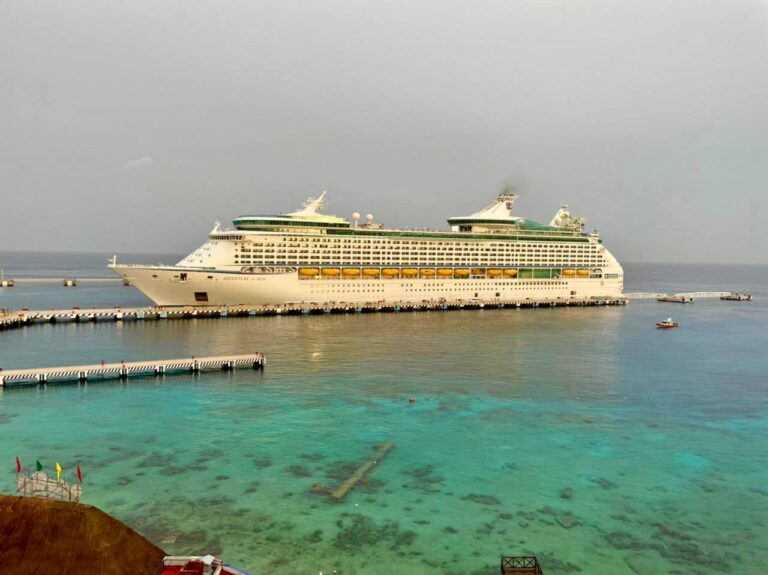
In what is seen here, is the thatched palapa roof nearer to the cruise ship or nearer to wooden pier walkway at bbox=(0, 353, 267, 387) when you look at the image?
wooden pier walkway at bbox=(0, 353, 267, 387)

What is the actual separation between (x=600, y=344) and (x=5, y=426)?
56460 mm

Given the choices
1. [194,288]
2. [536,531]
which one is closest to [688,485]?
[536,531]

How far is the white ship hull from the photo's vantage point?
74188 mm

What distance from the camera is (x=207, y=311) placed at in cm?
7500

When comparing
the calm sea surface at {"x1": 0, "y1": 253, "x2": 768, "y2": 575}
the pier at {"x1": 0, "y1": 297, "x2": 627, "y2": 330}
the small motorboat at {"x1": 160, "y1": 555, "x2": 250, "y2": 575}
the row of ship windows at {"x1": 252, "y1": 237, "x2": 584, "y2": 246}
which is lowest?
the calm sea surface at {"x1": 0, "y1": 253, "x2": 768, "y2": 575}

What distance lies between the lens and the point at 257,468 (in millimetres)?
26109

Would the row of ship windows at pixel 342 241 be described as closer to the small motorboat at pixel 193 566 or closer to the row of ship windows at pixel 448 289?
the row of ship windows at pixel 448 289

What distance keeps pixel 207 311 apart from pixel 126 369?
31.3m

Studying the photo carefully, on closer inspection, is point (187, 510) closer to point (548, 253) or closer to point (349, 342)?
point (349, 342)

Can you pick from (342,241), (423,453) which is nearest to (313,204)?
(342,241)

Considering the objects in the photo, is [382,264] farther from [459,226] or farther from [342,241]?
[459,226]

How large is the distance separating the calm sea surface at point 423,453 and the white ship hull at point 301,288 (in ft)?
62.4

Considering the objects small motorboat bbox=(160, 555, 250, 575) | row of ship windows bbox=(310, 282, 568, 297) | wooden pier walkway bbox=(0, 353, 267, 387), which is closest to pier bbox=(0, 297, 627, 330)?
row of ship windows bbox=(310, 282, 568, 297)

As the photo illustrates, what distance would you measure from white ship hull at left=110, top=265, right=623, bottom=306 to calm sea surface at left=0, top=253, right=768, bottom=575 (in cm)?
1903
